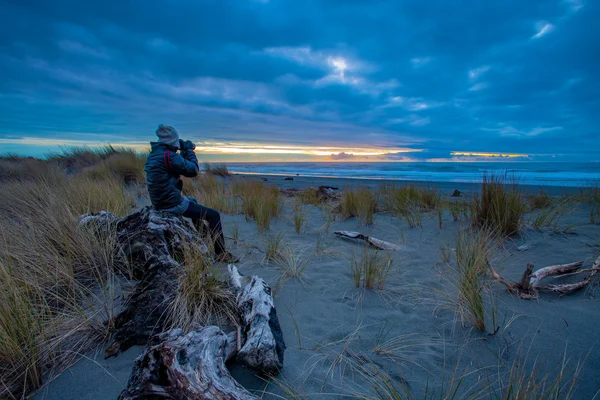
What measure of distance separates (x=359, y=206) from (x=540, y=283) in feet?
11.7

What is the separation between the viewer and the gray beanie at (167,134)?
391cm

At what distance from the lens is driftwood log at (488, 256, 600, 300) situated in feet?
9.04

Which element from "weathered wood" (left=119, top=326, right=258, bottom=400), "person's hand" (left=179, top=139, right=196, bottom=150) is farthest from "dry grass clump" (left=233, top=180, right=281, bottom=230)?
"weathered wood" (left=119, top=326, right=258, bottom=400)

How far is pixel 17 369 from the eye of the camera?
1.81 m

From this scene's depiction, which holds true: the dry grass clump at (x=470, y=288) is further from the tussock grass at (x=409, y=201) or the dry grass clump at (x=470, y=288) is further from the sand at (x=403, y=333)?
the tussock grass at (x=409, y=201)

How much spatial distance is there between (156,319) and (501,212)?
483cm

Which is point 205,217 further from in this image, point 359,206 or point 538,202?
point 538,202

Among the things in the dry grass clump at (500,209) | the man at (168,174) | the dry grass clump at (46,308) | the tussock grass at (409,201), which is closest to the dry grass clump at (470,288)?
the dry grass clump at (500,209)

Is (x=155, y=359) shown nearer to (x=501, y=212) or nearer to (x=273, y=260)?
(x=273, y=260)

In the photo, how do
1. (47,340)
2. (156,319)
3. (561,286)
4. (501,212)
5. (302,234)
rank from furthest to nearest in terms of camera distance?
(302,234)
(501,212)
(561,286)
(156,319)
(47,340)

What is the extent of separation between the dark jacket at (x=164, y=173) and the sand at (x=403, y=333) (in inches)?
50.3

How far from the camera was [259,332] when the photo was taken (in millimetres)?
2021

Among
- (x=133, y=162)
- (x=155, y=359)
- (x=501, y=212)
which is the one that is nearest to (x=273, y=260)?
(x=155, y=359)

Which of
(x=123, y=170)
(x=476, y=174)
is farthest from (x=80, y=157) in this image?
(x=476, y=174)
